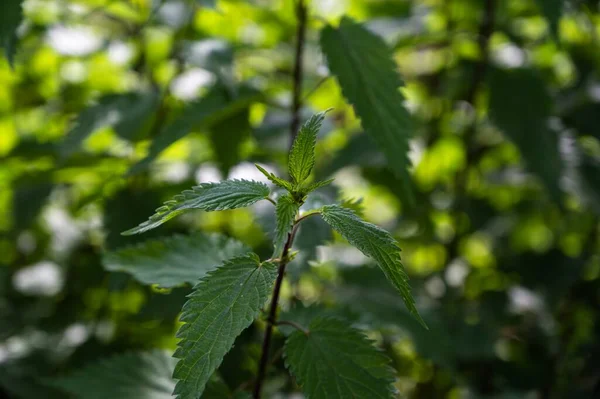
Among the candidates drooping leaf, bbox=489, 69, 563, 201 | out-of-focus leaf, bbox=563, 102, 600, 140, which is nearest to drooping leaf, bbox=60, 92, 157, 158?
drooping leaf, bbox=489, 69, 563, 201

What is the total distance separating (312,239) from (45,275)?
0.84 meters

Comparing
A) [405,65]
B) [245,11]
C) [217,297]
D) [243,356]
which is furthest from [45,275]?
[405,65]

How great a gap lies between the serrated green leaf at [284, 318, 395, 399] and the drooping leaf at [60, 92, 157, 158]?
1.90 feet

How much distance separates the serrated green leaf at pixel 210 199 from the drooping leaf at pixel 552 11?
1.81 feet

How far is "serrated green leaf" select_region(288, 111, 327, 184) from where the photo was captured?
2.07 feet

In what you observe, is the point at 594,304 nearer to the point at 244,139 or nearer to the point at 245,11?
the point at 244,139

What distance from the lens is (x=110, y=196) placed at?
3.95ft

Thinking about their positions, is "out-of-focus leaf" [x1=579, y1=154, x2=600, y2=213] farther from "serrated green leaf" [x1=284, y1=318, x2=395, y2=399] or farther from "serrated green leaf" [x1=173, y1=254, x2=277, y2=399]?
"serrated green leaf" [x1=173, y1=254, x2=277, y2=399]

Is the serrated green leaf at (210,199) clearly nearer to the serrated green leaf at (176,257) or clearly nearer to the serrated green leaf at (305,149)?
the serrated green leaf at (305,149)

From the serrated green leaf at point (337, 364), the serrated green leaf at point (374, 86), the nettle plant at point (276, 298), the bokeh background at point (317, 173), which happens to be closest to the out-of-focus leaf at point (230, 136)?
the bokeh background at point (317, 173)

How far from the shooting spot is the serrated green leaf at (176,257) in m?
0.77

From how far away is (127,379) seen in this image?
833mm

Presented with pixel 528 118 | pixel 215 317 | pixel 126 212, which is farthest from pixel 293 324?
pixel 528 118

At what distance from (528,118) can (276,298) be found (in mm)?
822
